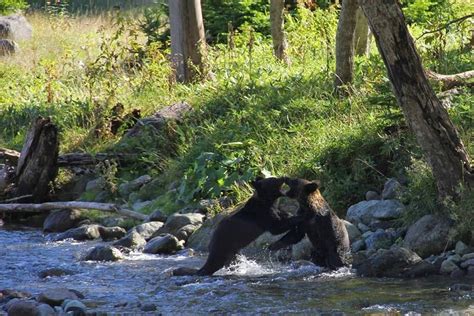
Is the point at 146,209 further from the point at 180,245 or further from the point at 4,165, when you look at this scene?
the point at 4,165

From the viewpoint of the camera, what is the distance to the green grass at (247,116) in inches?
435

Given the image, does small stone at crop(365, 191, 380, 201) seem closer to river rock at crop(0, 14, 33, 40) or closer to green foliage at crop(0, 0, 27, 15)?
green foliage at crop(0, 0, 27, 15)

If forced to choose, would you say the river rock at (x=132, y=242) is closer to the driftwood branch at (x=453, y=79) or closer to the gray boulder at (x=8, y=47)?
the driftwood branch at (x=453, y=79)

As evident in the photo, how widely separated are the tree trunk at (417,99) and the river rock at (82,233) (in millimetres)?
4258

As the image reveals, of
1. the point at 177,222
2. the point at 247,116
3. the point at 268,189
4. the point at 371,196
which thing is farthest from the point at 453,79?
the point at 268,189

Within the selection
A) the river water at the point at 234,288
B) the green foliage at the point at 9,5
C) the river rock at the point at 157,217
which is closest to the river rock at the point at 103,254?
the river water at the point at 234,288

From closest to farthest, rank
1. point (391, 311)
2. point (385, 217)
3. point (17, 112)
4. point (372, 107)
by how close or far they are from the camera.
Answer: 1. point (391, 311)
2. point (385, 217)
3. point (372, 107)
4. point (17, 112)

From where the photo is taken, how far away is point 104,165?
13.6 meters

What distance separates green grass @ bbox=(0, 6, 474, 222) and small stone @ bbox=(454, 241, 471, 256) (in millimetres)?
1028

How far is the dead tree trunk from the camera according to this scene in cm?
1302

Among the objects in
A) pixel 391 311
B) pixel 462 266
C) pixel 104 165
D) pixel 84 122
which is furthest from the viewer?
pixel 84 122

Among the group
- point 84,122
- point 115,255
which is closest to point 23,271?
point 115,255

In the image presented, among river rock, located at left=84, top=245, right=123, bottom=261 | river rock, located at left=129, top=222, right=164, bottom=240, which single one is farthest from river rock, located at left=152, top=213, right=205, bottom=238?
river rock, located at left=84, top=245, right=123, bottom=261

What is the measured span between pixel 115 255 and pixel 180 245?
84cm
